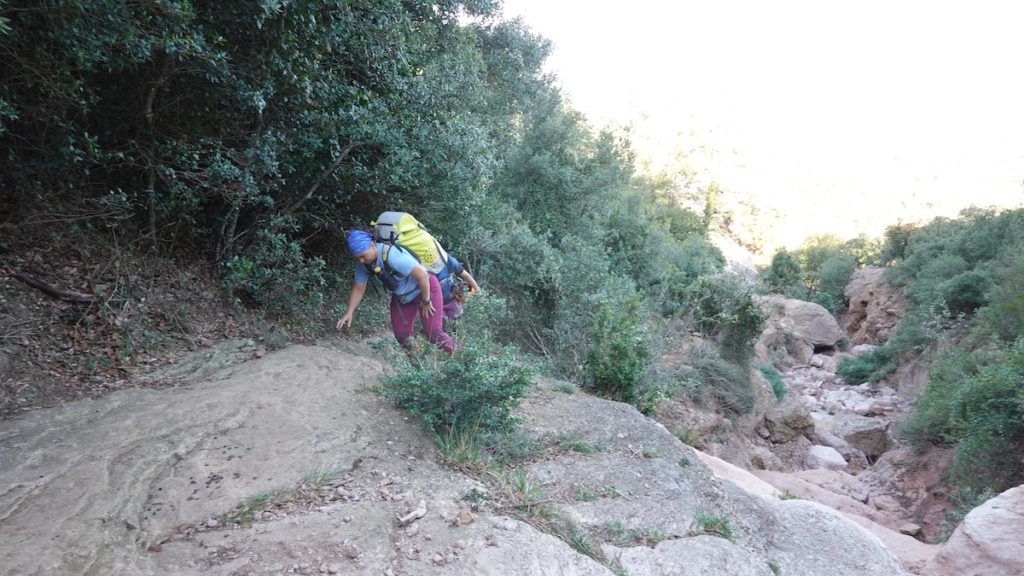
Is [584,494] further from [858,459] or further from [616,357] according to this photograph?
[858,459]

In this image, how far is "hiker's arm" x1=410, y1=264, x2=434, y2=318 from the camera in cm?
505

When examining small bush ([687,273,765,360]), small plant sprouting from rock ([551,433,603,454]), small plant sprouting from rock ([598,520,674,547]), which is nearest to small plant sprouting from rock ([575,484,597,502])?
small plant sprouting from rock ([598,520,674,547])

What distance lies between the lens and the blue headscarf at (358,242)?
4.98 meters

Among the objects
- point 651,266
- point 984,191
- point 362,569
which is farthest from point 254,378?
point 984,191

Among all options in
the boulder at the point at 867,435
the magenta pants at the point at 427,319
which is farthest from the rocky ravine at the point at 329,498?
the boulder at the point at 867,435

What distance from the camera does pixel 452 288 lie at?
225 inches

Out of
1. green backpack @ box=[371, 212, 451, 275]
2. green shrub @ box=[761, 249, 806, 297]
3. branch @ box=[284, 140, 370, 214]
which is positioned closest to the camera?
green backpack @ box=[371, 212, 451, 275]

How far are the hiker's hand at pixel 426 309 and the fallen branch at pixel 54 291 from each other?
2775 millimetres

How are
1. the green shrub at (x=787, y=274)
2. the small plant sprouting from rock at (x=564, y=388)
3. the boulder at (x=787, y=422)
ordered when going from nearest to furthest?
the small plant sprouting from rock at (x=564, y=388)
the boulder at (x=787, y=422)
the green shrub at (x=787, y=274)

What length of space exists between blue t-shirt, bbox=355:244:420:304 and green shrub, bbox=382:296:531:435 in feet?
2.74

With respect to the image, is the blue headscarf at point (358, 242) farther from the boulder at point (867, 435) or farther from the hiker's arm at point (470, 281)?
the boulder at point (867, 435)

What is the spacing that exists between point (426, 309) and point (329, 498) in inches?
81.8

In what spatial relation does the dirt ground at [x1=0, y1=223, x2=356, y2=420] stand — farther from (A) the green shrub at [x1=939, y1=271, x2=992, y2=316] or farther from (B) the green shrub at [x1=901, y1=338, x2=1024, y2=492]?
(A) the green shrub at [x1=939, y1=271, x2=992, y2=316]

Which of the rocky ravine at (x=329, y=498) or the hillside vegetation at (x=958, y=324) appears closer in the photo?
the rocky ravine at (x=329, y=498)
